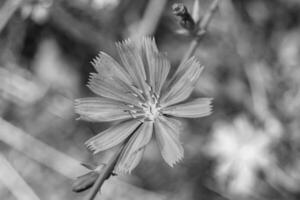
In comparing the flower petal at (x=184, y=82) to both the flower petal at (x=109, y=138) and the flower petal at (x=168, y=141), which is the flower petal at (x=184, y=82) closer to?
the flower petal at (x=168, y=141)

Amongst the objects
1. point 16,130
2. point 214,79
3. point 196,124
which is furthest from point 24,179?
point 214,79

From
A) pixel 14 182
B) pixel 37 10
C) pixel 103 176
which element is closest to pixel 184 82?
pixel 103 176

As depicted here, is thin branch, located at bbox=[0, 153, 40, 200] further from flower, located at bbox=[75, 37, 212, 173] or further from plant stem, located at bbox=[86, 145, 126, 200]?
plant stem, located at bbox=[86, 145, 126, 200]

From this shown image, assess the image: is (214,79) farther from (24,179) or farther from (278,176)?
(24,179)

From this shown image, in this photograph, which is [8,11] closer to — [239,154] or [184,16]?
[184,16]

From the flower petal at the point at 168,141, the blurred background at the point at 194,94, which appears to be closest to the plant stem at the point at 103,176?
the flower petal at the point at 168,141
